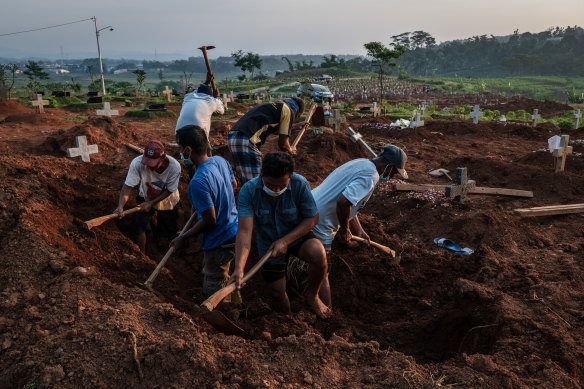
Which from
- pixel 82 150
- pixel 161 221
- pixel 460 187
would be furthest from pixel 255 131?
pixel 82 150

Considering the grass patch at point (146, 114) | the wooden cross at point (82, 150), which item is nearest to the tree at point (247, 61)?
the grass patch at point (146, 114)

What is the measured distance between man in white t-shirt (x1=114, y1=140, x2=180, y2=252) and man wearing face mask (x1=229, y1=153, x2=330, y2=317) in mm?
1648

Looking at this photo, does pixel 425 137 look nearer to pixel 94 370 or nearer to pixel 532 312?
pixel 532 312

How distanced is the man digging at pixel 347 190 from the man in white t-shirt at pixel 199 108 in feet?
7.14

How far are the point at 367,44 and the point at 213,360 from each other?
1923 centimetres

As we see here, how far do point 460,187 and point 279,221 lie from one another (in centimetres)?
413

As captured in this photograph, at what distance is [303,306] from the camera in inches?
150

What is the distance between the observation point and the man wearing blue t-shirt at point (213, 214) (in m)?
3.46

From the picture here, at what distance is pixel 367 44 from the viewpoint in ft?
64.3

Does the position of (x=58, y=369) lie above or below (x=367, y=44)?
below

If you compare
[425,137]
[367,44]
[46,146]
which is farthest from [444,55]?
[46,146]

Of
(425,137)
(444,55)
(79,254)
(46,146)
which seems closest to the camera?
(79,254)

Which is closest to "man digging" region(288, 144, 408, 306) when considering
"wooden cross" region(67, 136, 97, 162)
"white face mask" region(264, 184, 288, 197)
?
"white face mask" region(264, 184, 288, 197)

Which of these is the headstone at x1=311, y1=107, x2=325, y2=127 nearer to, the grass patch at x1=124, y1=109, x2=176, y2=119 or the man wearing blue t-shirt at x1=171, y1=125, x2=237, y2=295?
the grass patch at x1=124, y1=109, x2=176, y2=119
